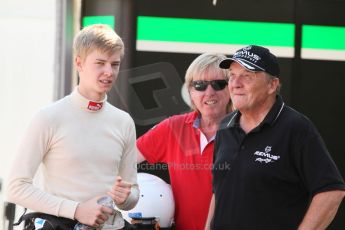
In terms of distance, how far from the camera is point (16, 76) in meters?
4.39

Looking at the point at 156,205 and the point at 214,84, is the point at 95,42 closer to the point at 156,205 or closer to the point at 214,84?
the point at 214,84

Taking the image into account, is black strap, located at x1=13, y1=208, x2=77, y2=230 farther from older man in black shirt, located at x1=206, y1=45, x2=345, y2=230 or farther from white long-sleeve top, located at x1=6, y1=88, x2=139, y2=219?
older man in black shirt, located at x1=206, y1=45, x2=345, y2=230

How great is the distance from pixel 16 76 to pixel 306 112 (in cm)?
192

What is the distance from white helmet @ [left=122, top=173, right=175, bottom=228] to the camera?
11.3ft

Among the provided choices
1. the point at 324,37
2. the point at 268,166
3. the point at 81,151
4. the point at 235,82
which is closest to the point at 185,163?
the point at 235,82

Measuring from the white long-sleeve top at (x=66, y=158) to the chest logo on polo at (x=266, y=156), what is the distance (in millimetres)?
554

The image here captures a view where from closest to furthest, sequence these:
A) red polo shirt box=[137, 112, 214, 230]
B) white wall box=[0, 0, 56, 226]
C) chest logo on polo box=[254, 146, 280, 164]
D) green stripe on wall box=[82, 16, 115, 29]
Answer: chest logo on polo box=[254, 146, 280, 164] → red polo shirt box=[137, 112, 214, 230] → white wall box=[0, 0, 56, 226] → green stripe on wall box=[82, 16, 115, 29]

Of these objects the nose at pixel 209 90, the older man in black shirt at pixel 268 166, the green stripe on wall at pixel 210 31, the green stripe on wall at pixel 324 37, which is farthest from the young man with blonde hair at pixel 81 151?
the green stripe on wall at pixel 324 37

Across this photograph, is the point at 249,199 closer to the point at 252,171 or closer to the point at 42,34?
the point at 252,171

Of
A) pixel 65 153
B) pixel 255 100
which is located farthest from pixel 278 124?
pixel 65 153

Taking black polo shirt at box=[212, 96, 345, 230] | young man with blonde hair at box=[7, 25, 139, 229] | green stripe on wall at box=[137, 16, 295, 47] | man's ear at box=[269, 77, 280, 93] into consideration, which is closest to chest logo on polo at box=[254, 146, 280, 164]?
black polo shirt at box=[212, 96, 345, 230]

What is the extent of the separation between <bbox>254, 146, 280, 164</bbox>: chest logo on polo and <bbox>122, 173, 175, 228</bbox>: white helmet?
80cm

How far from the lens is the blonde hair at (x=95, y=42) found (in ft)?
8.64

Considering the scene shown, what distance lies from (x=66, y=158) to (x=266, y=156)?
2.60 feet
